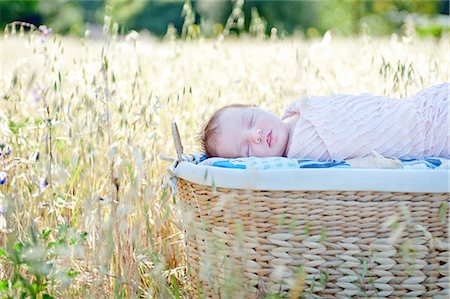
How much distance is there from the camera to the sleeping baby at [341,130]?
220cm

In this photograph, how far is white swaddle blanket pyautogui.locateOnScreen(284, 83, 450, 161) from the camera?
2.20 metres

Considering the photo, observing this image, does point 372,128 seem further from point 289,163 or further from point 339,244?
point 339,244

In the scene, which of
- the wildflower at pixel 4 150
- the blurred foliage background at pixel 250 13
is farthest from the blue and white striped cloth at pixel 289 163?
the blurred foliage background at pixel 250 13

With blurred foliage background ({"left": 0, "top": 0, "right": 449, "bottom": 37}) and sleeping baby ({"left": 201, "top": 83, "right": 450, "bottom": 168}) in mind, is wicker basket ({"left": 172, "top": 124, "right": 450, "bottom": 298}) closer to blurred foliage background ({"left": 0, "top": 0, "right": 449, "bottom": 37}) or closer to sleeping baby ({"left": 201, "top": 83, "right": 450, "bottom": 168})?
sleeping baby ({"left": 201, "top": 83, "right": 450, "bottom": 168})

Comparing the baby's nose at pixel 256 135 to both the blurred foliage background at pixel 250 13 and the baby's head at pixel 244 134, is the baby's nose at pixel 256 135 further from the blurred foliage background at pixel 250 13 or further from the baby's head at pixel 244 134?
the blurred foliage background at pixel 250 13

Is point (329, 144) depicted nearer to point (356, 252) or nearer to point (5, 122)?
point (356, 252)

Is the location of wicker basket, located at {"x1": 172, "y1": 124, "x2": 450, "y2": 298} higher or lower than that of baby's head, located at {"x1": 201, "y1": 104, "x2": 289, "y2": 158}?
lower

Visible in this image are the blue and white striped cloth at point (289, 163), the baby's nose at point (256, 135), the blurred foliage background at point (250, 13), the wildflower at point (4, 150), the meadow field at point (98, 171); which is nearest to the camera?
the meadow field at point (98, 171)

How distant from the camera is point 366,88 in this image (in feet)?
11.3

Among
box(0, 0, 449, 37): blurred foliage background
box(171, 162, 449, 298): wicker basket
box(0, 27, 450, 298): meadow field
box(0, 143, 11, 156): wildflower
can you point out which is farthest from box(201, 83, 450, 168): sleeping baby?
box(0, 0, 449, 37): blurred foliage background

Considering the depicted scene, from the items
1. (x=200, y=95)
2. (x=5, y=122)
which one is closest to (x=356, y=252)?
(x=5, y=122)

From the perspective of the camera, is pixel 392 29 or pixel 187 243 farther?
pixel 392 29

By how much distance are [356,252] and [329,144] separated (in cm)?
49

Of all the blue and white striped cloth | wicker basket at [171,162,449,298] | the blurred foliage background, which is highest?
the blurred foliage background
